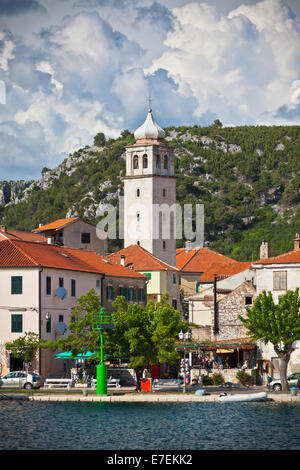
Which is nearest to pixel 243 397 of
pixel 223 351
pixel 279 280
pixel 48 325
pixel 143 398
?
pixel 143 398

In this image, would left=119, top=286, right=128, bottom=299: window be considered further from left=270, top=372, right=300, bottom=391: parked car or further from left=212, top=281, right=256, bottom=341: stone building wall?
left=270, top=372, right=300, bottom=391: parked car

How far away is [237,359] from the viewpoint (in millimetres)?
88875

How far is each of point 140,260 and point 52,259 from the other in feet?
107

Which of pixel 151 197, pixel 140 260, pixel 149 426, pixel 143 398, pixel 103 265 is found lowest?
pixel 149 426

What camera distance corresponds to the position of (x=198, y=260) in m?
140

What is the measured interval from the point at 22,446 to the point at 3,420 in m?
9.17

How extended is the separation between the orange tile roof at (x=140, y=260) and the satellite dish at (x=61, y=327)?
106ft

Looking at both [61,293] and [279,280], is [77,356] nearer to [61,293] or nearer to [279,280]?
[61,293]

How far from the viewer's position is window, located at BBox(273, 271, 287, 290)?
86.7 meters

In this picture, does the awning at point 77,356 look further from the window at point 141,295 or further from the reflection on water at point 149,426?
the window at point 141,295

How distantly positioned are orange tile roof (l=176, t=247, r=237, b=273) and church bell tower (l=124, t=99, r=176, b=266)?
2952 millimetres

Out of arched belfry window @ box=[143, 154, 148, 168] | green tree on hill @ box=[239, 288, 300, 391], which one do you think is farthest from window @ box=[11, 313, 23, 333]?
arched belfry window @ box=[143, 154, 148, 168]
